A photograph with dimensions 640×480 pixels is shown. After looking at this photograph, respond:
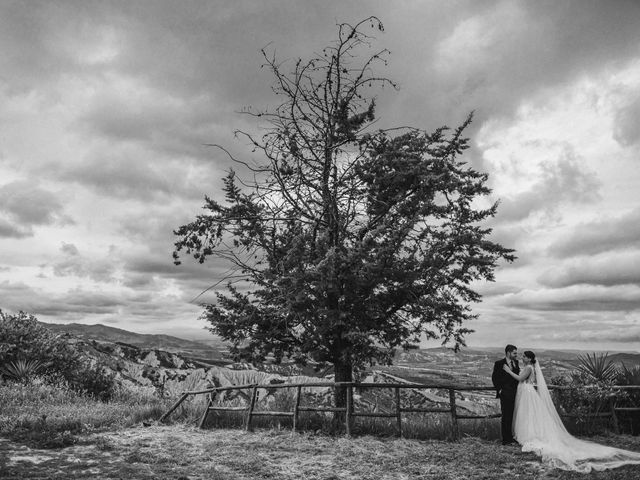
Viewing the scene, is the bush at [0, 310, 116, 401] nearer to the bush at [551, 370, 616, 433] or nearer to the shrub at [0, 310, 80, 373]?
the shrub at [0, 310, 80, 373]

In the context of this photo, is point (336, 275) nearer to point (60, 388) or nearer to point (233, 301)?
point (233, 301)

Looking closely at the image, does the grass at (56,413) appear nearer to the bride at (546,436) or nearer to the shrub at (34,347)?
the shrub at (34,347)

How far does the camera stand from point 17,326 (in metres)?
22.8

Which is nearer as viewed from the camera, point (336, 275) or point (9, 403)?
point (336, 275)

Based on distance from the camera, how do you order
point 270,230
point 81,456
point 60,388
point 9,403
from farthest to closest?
point 60,388
point 9,403
point 270,230
point 81,456

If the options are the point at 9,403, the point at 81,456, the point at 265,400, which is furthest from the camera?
the point at 265,400

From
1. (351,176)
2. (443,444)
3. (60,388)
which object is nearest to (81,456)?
(443,444)

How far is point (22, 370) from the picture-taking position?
794 inches

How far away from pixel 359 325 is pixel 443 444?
3436 millimetres

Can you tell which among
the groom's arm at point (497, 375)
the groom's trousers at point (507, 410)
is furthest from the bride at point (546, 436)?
the groom's arm at point (497, 375)

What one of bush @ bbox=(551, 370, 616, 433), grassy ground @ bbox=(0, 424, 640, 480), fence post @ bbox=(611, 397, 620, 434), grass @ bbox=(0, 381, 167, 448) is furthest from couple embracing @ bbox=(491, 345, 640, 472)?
grass @ bbox=(0, 381, 167, 448)

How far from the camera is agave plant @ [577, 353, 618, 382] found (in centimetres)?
1541

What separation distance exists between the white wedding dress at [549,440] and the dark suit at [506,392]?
0.14 m

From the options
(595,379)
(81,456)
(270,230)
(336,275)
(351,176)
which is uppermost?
(351,176)
